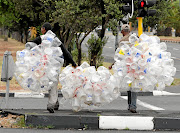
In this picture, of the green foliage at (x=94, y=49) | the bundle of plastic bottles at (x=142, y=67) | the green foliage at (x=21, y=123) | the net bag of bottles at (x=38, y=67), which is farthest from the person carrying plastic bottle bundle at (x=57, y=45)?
the green foliage at (x=94, y=49)

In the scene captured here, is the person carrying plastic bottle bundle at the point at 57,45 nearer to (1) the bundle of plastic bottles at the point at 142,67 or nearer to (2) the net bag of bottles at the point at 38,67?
(2) the net bag of bottles at the point at 38,67

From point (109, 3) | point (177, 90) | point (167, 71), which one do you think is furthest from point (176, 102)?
point (109, 3)

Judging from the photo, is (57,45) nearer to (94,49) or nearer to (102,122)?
(102,122)

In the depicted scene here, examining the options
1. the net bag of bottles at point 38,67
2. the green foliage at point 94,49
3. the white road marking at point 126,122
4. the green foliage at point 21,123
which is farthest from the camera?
the green foliage at point 94,49

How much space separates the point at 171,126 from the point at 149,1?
9.90 m

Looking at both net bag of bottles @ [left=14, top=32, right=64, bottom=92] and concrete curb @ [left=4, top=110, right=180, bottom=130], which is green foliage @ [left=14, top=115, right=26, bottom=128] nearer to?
concrete curb @ [left=4, top=110, right=180, bottom=130]

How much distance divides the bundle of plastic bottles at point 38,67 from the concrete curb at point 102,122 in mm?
581

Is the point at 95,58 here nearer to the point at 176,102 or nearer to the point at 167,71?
the point at 176,102

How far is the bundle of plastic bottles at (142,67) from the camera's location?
9.32 m

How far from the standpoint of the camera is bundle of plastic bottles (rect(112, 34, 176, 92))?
9.32 m

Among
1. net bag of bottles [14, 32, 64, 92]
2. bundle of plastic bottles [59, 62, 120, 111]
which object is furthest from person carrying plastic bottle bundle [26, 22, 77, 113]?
bundle of plastic bottles [59, 62, 120, 111]

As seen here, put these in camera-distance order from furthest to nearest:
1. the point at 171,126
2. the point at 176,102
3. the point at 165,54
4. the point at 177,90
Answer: the point at 177,90, the point at 176,102, the point at 165,54, the point at 171,126

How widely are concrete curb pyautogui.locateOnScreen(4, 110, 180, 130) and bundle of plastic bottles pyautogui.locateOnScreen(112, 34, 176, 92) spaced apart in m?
0.73

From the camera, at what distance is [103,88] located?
930cm
